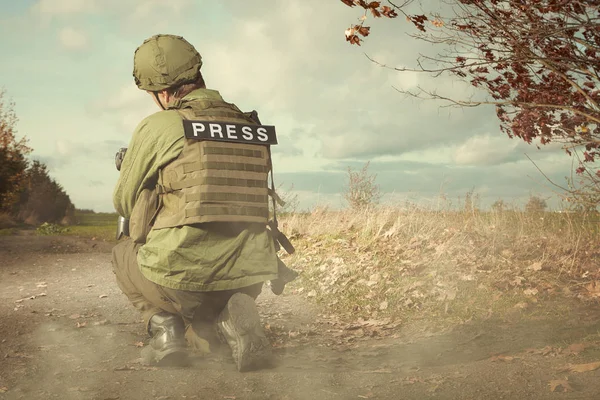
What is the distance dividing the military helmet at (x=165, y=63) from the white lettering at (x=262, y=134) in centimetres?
66

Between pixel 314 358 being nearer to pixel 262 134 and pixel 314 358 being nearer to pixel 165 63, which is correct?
pixel 262 134

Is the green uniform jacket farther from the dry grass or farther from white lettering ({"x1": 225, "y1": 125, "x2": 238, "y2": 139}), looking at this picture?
the dry grass

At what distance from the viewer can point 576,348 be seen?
423 cm

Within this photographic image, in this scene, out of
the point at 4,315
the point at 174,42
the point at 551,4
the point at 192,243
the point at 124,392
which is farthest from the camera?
the point at 4,315

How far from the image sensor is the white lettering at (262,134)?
411 centimetres

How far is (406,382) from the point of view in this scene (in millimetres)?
3705

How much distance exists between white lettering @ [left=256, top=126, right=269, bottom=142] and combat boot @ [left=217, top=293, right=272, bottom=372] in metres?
1.14

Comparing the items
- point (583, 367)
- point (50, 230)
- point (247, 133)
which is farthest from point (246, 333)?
point (50, 230)

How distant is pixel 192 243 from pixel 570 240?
627 centimetres

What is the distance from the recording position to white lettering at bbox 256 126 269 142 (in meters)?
4.11

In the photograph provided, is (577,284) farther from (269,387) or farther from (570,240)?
(269,387)

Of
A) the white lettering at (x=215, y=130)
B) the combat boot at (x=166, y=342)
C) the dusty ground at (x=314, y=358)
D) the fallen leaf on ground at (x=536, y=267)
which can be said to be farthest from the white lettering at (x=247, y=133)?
the fallen leaf on ground at (x=536, y=267)

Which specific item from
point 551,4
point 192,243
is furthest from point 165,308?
point 551,4

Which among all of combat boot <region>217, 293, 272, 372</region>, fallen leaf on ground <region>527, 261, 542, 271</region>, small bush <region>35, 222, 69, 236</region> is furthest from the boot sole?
small bush <region>35, 222, 69, 236</region>
